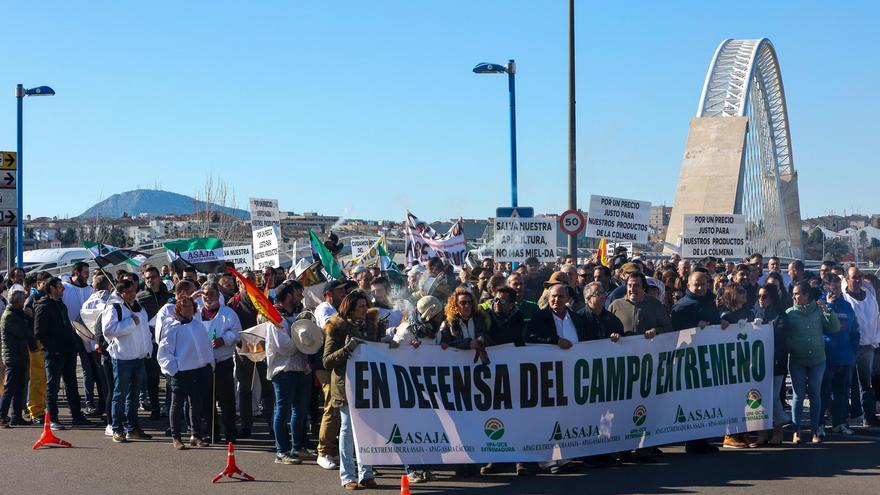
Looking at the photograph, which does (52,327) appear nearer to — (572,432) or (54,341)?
(54,341)

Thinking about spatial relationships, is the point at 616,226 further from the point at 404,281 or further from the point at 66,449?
the point at 66,449

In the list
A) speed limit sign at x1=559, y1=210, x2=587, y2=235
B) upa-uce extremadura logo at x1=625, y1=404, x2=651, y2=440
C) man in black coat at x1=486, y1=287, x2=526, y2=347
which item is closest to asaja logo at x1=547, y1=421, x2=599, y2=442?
upa-uce extremadura logo at x1=625, y1=404, x2=651, y2=440

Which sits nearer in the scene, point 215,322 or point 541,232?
point 215,322

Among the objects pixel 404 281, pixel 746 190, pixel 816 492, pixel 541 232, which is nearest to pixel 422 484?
pixel 816 492

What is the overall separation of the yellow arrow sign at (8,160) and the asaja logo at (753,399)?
39.5 feet

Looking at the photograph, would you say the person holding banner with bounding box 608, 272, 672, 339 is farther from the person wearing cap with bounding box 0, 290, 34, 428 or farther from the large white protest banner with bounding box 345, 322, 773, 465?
the person wearing cap with bounding box 0, 290, 34, 428

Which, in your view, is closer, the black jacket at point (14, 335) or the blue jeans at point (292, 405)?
the blue jeans at point (292, 405)

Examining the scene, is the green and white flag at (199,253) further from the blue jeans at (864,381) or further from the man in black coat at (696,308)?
the blue jeans at (864,381)

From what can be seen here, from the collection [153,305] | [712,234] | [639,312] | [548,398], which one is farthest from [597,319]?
[712,234]

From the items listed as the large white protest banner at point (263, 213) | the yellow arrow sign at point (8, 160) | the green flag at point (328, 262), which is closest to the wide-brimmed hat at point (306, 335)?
the green flag at point (328, 262)

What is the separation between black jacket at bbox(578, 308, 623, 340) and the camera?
422 inches

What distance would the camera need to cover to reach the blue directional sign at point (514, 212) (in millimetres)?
19906

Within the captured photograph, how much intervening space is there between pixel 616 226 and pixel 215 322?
11.1 meters

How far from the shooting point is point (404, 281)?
57.4ft
